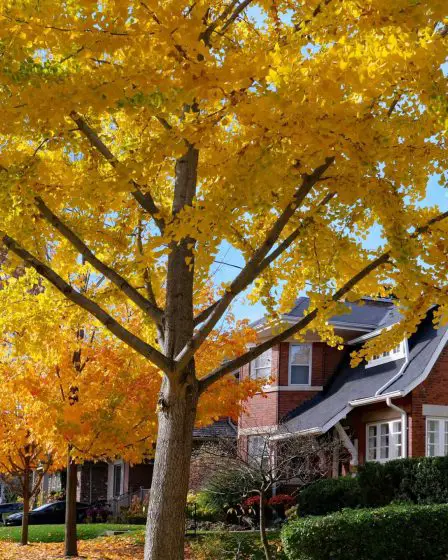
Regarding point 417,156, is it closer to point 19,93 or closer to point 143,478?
point 19,93

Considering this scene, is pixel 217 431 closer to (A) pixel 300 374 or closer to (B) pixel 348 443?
(A) pixel 300 374

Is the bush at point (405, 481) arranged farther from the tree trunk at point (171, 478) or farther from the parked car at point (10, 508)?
the parked car at point (10, 508)

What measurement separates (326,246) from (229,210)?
1.86 m

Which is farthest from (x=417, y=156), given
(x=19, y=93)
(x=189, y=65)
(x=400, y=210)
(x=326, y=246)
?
(x=19, y=93)

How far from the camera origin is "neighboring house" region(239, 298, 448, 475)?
19797 mm

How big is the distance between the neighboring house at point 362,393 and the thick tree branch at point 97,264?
1106 cm

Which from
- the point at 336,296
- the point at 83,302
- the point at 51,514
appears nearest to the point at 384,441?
the point at 336,296

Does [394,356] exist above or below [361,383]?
above

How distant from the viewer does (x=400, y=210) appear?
636cm

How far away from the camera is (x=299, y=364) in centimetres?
2470

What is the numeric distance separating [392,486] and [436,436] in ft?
13.2

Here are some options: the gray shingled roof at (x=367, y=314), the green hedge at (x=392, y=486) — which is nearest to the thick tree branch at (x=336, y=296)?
the green hedge at (x=392, y=486)

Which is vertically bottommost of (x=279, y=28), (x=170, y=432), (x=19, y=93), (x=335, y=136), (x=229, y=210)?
(x=170, y=432)

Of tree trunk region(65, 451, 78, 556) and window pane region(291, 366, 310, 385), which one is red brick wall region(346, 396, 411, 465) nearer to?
window pane region(291, 366, 310, 385)
